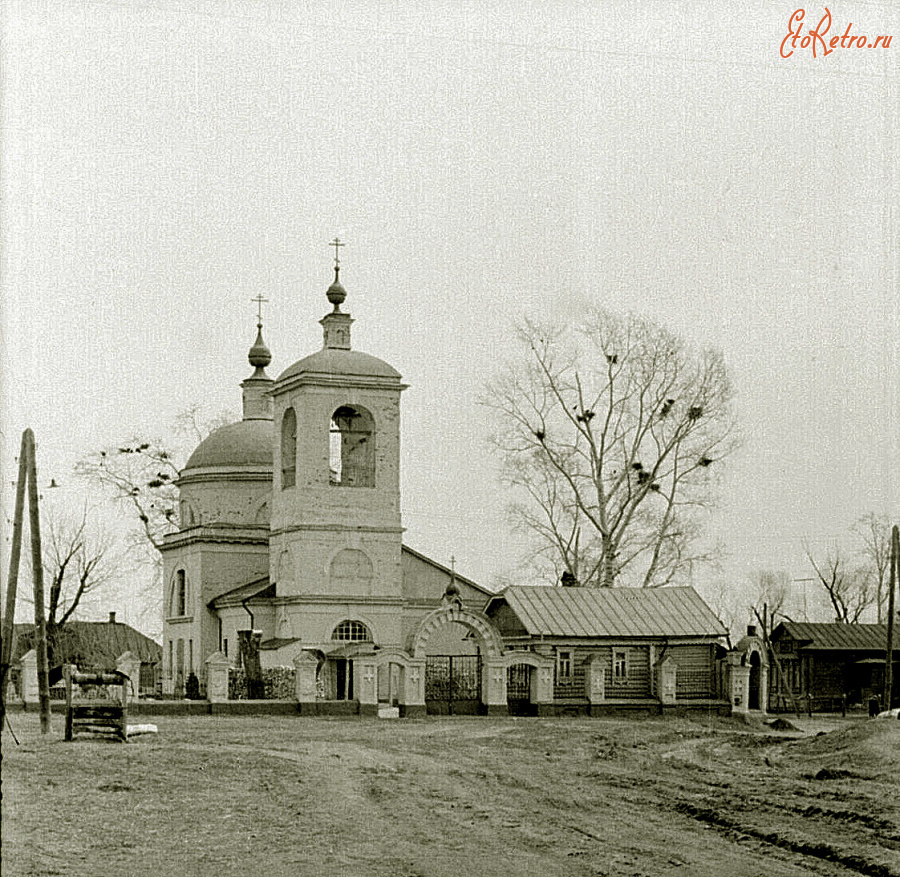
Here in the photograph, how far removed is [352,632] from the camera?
41.8 metres

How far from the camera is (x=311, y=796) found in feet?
56.1

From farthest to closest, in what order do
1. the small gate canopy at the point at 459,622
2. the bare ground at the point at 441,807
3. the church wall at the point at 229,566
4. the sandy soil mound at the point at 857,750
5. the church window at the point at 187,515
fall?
the church window at the point at 187,515 < the church wall at the point at 229,566 < the small gate canopy at the point at 459,622 < the sandy soil mound at the point at 857,750 < the bare ground at the point at 441,807

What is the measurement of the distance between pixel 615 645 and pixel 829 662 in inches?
516

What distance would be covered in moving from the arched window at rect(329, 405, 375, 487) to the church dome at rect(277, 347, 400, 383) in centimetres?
97

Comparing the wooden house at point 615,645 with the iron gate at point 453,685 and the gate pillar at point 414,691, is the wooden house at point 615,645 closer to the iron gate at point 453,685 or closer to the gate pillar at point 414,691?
the iron gate at point 453,685

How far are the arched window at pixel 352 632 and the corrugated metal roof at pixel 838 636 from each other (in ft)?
44.8

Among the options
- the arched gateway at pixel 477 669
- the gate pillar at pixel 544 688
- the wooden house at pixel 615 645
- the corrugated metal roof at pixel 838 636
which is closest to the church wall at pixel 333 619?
the wooden house at pixel 615 645

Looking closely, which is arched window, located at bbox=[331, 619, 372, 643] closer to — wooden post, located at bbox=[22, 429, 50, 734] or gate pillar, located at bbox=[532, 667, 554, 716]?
gate pillar, located at bbox=[532, 667, 554, 716]

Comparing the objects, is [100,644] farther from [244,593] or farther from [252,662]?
[252,662]

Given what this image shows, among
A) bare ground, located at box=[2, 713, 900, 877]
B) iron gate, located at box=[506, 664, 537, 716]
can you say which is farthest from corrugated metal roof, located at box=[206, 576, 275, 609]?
bare ground, located at box=[2, 713, 900, 877]

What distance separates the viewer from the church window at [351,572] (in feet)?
138

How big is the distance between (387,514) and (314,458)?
97.3 inches

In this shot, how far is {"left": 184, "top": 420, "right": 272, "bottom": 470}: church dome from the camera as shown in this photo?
4819 cm

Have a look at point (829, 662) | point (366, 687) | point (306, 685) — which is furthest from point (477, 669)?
point (829, 662)
